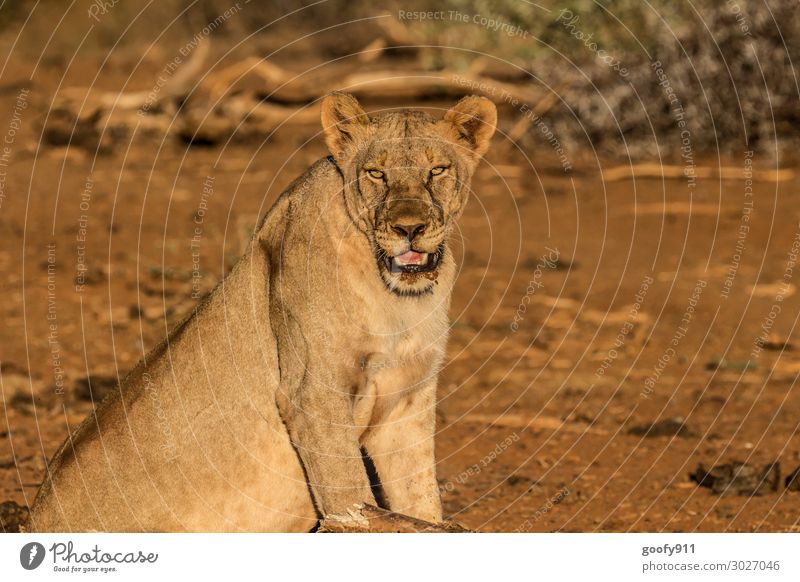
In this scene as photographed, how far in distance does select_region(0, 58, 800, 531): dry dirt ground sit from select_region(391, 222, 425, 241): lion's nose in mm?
213

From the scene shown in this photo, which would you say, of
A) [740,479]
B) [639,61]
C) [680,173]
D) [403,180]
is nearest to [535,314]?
[740,479]

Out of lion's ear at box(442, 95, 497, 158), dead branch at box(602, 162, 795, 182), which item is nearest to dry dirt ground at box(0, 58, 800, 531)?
dead branch at box(602, 162, 795, 182)

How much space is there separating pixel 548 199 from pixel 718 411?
6.15 metres

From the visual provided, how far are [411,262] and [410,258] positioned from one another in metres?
0.03

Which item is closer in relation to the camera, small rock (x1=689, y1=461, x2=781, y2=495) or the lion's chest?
the lion's chest

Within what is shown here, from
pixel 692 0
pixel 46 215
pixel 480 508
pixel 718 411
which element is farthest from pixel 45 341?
pixel 692 0

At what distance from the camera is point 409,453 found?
6945 millimetres

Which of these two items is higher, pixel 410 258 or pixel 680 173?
pixel 680 173

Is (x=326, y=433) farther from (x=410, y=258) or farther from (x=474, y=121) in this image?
(x=474, y=121)

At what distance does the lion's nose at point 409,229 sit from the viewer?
633 centimetres

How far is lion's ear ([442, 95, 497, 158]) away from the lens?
6945 millimetres

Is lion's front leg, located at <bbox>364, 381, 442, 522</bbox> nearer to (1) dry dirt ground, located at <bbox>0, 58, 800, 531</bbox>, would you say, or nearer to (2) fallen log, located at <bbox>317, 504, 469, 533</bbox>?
(2) fallen log, located at <bbox>317, 504, 469, 533</bbox>

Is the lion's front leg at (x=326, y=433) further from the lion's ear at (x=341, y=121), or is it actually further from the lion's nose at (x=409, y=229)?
the lion's ear at (x=341, y=121)

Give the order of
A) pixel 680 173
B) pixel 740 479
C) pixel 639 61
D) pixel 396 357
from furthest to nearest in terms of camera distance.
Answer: pixel 639 61, pixel 680 173, pixel 740 479, pixel 396 357
